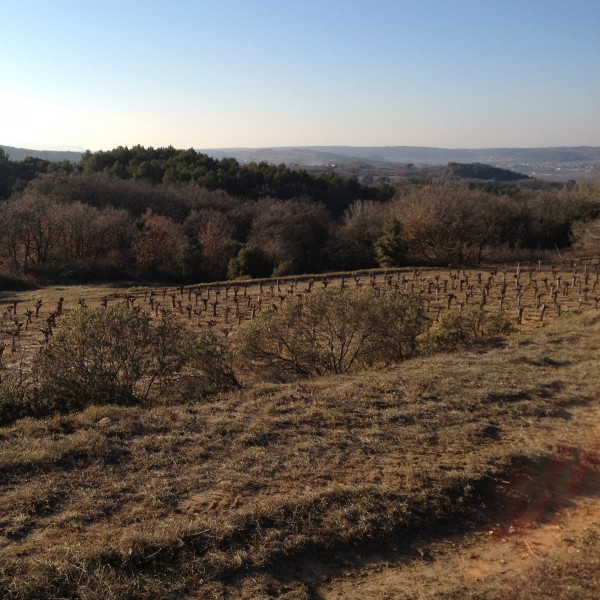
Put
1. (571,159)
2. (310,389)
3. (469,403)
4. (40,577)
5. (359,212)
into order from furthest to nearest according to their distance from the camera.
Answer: (571,159) → (359,212) → (310,389) → (469,403) → (40,577)

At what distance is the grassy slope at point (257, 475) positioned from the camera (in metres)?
4.47

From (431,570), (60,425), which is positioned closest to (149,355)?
(60,425)

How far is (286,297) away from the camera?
17.1m

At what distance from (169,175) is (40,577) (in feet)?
187

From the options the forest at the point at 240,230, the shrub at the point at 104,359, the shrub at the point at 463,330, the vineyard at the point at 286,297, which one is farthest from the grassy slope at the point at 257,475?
the forest at the point at 240,230

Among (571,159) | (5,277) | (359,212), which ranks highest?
(571,159)

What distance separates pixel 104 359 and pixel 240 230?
3753cm

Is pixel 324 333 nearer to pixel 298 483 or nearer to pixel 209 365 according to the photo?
pixel 209 365

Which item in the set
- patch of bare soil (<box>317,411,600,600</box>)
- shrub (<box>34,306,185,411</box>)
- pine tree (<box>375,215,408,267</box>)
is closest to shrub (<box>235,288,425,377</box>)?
shrub (<box>34,306,185,411</box>)

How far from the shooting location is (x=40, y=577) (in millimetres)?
4152

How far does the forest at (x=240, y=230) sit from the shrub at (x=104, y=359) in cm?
2519

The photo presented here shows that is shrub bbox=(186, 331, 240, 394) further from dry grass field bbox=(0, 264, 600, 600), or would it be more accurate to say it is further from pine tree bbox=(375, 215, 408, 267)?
pine tree bbox=(375, 215, 408, 267)

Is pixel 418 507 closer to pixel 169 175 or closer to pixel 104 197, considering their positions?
pixel 104 197

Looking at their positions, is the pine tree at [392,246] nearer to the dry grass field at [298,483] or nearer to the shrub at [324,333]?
the shrub at [324,333]
